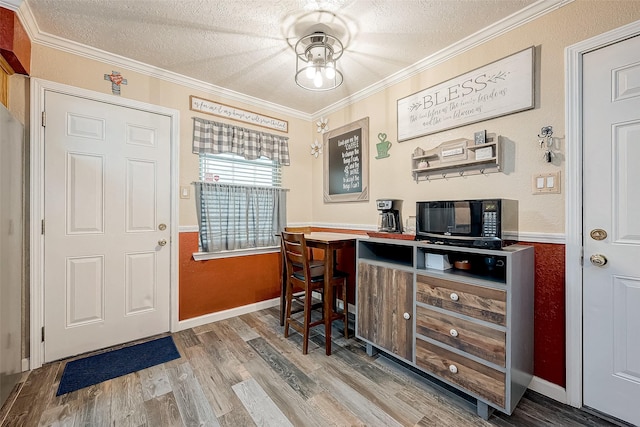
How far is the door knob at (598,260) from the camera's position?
1526mm

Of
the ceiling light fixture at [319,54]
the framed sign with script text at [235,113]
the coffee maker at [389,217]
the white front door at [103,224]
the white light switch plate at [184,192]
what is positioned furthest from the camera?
the framed sign with script text at [235,113]

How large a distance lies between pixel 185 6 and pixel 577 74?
2477 mm

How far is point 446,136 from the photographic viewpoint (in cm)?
221

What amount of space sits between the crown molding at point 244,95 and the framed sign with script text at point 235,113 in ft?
0.36

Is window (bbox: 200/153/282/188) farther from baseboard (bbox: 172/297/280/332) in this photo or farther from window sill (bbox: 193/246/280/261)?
baseboard (bbox: 172/297/280/332)

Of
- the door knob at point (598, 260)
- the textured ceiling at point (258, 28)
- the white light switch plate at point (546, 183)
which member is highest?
the textured ceiling at point (258, 28)

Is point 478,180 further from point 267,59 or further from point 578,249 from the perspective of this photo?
point 267,59

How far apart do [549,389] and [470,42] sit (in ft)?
8.13

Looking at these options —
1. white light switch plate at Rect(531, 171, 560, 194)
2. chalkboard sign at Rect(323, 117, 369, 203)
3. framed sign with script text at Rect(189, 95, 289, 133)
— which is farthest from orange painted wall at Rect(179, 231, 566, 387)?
framed sign with script text at Rect(189, 95, 289, 133)

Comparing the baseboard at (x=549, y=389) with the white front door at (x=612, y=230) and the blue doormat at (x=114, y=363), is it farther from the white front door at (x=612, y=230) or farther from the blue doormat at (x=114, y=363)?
the blue doormat at (x=114, y=363)

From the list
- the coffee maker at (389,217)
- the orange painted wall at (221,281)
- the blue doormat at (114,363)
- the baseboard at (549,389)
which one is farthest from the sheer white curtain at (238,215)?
the baseboard at (549,389)

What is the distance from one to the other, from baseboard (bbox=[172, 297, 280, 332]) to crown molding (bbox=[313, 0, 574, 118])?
8.53 feet

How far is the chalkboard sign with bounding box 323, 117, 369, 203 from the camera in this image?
2.94 m

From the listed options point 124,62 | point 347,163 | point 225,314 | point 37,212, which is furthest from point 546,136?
point 37,212
